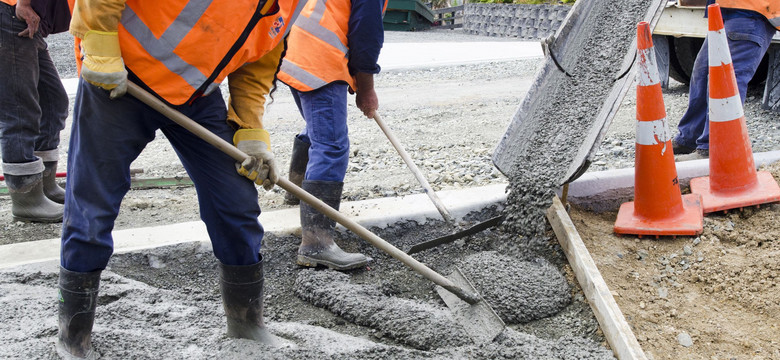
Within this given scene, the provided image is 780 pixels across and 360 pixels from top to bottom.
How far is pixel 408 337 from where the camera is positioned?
2512 millimetres

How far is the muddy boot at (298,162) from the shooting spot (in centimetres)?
378

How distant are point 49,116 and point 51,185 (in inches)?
16.9

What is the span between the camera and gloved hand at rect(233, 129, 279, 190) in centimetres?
218

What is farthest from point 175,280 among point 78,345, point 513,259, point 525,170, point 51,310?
point 525,170

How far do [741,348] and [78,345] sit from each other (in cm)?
236

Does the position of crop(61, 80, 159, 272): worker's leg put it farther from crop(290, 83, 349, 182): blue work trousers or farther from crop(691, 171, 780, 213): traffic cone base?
crop(691, 171, 780, 213): traffic cone base

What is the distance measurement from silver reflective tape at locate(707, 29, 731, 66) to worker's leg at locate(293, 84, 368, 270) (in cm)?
187

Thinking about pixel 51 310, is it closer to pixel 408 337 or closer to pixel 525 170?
pixel 408 337

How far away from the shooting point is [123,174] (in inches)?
83.7

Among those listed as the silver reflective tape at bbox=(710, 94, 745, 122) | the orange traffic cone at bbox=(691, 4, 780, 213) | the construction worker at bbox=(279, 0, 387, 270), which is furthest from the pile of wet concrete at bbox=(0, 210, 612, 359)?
the silver reflective tape at bbox=(710, 94, 745, 122)

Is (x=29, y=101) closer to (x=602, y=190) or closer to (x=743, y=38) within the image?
(x=602, y=190)

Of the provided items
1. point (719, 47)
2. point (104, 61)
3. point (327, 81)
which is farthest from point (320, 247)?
point (719, 47)

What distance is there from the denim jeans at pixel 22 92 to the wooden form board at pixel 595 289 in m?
2.83

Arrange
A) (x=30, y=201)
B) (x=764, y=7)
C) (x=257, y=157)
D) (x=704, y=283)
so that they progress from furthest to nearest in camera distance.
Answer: (x=764, y=7)
(x=30, y=201)
(x=704, y=283)
(x=257, y=157)
